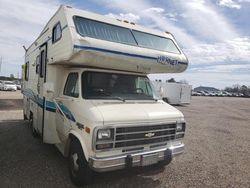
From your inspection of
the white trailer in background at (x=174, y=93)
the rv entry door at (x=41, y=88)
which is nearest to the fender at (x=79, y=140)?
the rv entry door at (x=41, y=88)

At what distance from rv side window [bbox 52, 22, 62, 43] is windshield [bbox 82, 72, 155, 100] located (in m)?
1.09

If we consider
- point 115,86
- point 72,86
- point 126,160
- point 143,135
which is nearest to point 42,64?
point 72,86

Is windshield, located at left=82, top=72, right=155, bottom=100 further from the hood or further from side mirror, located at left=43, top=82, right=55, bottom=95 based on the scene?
side mirror, located at left=43, top=82, right=55, bottom=95

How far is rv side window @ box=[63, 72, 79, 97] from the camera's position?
5.83 meters

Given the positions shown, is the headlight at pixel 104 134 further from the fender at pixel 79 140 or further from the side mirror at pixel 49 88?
the side mirror at pixel 49 88

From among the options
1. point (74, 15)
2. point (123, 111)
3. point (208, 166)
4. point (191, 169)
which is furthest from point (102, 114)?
point (208, 166)

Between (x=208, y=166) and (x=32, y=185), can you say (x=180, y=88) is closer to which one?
(x=208, y=166)

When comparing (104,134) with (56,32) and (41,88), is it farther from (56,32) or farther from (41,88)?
(41,88)

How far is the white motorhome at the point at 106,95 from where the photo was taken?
4.91 m

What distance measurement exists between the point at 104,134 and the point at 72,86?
5.67ft

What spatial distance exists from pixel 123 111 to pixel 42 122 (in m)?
2.97

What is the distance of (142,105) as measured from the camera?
5758mm

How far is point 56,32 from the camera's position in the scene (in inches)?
257

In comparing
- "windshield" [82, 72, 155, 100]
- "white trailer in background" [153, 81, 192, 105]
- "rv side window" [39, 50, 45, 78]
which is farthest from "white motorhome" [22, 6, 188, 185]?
"white trailer in background" [153, 81, 192, 105]
